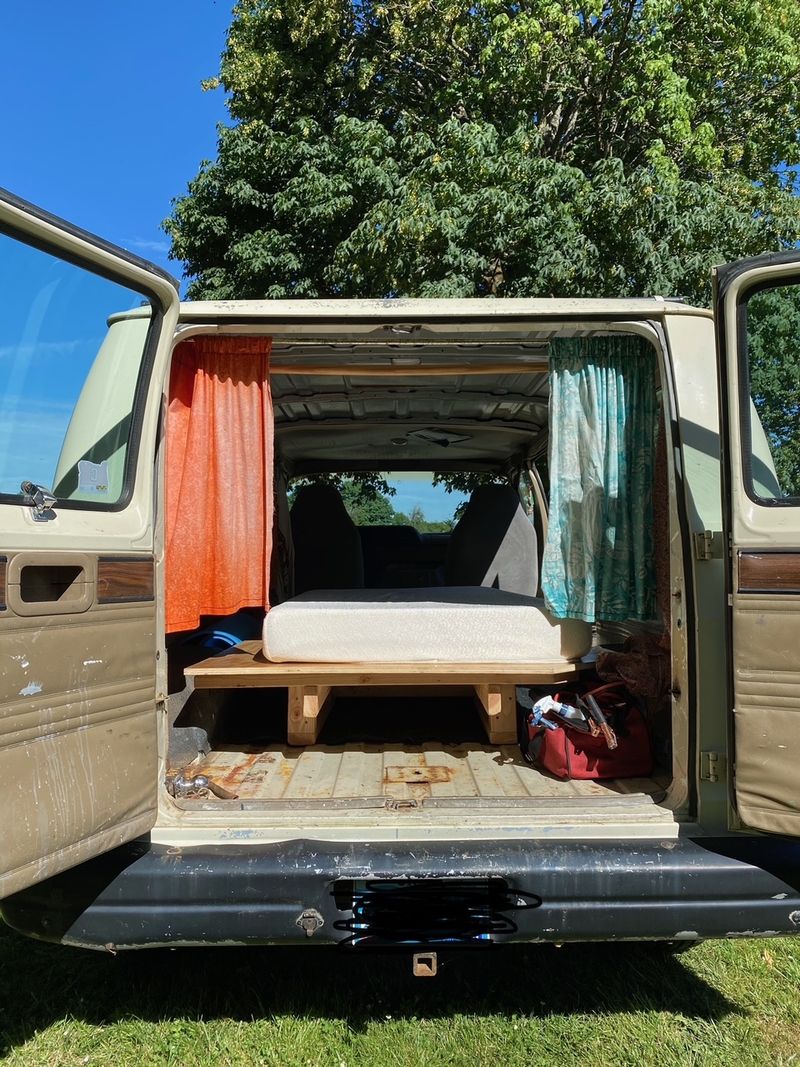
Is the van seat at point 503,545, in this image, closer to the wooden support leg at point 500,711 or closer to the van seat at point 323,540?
the van seat at point 323,540

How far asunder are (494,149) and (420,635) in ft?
26.7

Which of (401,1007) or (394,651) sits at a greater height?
(394,651)

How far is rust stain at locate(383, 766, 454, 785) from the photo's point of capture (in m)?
3.17

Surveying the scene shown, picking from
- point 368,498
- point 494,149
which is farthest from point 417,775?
point 494,149

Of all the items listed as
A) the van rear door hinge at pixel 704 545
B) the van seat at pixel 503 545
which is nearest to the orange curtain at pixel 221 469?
the van rear door hinge at pixel 704 545

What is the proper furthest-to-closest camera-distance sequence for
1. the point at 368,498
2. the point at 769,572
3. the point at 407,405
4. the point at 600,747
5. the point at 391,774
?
the point at 368,498
the point at 407,405
the point at 391,774
the point at 600,747
the point at 769,572

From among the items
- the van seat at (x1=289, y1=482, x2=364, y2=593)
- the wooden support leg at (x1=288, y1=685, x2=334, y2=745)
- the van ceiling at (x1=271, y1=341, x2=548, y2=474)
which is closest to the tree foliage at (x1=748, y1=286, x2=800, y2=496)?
the van ceiling at (x1=271, y1=341, x2=548, y2=474)

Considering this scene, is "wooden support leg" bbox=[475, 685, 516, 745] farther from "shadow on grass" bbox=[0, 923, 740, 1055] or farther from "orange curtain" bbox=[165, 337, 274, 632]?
"orange curtain" bbox=[165, 337, 274, 632]

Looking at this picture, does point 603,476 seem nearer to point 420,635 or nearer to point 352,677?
point 420,635

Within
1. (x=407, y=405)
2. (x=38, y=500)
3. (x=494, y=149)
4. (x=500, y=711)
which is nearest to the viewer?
(x=38, y=500)

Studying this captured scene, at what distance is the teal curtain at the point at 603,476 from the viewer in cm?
324

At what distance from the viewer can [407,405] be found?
4.99 m

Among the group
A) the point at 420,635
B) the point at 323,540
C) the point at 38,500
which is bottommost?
the point at 420,635

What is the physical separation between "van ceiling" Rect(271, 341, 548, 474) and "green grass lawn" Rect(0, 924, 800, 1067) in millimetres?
2320
